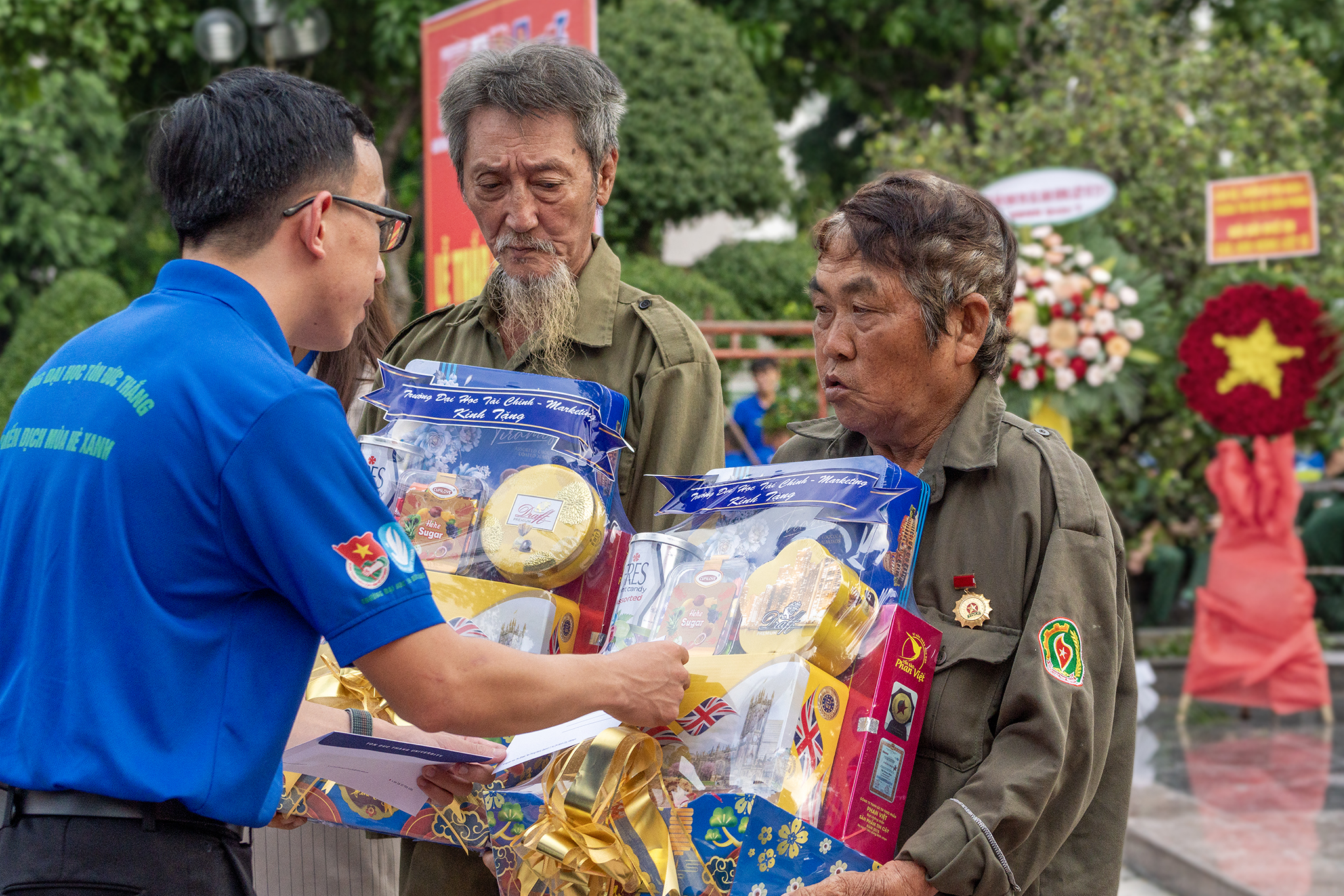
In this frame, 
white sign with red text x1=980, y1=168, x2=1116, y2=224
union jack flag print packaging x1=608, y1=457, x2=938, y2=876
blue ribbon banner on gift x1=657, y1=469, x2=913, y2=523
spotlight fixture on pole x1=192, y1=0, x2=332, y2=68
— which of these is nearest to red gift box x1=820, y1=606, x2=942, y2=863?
union jack flag print packaging x1=608, y1=457, x2=938, y2=876

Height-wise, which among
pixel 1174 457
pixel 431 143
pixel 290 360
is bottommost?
pixel 1174 457

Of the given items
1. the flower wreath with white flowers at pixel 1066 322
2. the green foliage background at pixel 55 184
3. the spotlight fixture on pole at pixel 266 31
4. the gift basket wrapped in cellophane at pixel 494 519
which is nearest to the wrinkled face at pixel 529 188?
the gift basket wrapped in cellophane at pixel 494 519

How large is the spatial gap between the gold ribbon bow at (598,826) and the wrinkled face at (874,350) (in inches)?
25.4

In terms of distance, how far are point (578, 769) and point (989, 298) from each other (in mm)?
945

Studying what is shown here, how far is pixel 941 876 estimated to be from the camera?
5.48ft

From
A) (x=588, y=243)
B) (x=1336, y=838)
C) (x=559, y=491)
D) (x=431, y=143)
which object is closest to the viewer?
(x=559, y=491)

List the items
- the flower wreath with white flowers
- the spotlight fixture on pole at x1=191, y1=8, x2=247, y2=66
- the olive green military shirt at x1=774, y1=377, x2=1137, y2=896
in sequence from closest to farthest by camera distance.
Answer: the olive green military shirt at x1=774, y1=377, x2=1137, y2=896
the flower wreath with white flowers
the spotlight fixture on pole at x1=191, y1=8, x2=247, y2=66

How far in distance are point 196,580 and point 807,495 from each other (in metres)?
0.81

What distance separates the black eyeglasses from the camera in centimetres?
165

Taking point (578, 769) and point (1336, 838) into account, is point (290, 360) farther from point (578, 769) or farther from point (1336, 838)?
point (1336, 838)

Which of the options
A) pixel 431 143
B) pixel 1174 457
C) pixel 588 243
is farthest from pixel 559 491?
pixel 1174 457

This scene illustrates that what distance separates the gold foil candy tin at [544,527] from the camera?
1.86 meters

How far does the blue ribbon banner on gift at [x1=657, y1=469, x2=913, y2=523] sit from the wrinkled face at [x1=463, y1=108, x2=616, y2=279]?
0.66m

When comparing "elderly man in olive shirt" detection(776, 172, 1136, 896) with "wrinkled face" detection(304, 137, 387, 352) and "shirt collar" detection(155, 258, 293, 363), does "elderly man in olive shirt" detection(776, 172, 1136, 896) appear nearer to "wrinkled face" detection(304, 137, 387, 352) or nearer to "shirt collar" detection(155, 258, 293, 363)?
"wrinkled face" detection(304, 137, 387, 352)
